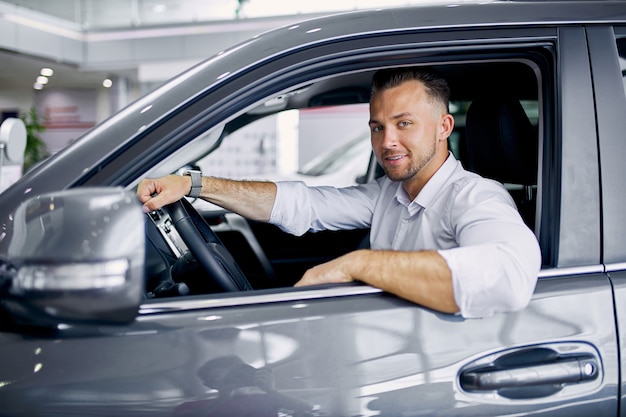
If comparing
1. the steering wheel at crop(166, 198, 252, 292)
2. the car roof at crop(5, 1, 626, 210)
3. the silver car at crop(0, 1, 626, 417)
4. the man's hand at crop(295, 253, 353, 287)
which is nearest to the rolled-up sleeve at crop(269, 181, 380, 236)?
the steering wheel at crop(166, 198, 252, 292)

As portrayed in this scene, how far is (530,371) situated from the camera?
1.10 meters

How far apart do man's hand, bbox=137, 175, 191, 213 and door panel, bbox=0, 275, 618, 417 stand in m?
0.61

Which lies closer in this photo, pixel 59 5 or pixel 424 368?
pixel 424 368

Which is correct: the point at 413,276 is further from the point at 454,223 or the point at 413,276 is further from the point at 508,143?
the point at 508,143

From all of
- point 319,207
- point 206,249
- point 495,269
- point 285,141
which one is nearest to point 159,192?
point 206,249

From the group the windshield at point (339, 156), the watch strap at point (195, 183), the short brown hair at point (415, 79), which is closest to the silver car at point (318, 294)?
the short brown hair at point (415, 79)

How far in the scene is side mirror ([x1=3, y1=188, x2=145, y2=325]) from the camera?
34.3 inches

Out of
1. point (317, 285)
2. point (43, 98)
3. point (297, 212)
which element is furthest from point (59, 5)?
point (317, 285)

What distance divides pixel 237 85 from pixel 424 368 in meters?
0.64

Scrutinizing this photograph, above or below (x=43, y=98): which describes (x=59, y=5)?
above

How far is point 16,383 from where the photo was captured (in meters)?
0.99

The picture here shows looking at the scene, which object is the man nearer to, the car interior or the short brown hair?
the short brown hair

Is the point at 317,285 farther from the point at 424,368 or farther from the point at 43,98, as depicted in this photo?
the point at 43,98

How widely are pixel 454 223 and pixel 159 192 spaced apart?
2.68ft
